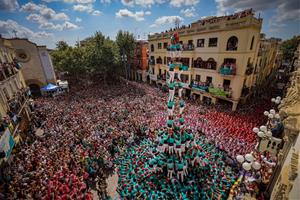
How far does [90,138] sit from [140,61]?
26003 millimetres

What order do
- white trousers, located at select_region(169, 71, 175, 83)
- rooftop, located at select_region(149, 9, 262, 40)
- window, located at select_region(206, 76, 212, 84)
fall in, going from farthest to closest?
window, located at select_region(206, 76, 212, 84)
rooftop, located at select_region(149, 9, 262, 40)
white trousers, located at select_region(169, 71, 175, 83)

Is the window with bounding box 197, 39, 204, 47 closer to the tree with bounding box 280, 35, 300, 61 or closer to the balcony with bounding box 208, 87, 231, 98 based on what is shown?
the balcony with bounding box 208, 87, 231, 98

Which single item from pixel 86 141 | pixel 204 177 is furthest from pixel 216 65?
pixel 86 141

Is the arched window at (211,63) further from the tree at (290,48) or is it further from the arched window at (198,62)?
the tree at (290,48)

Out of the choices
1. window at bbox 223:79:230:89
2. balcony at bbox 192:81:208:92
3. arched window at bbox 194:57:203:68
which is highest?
arched window at bbox 194:57:203:68

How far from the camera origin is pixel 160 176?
9188 millimetres

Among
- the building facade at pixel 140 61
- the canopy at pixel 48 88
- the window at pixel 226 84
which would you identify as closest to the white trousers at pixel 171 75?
the window at pixel 226 84

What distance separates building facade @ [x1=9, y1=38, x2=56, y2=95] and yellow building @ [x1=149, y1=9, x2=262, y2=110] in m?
23.5

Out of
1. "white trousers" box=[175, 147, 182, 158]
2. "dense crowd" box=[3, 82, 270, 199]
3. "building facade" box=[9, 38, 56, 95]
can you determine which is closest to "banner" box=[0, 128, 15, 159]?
"dense crowd" box=[3, 82, 270, 199]

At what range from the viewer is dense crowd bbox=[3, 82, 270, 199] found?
8102 mm

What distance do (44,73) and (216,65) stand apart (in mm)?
28254

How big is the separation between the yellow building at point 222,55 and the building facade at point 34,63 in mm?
23548

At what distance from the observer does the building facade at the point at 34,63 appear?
2262 centimetres

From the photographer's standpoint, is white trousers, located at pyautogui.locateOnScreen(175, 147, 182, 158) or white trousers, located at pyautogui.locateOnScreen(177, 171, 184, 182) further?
white trousers, located at pyautogui.locateOnScreen(177, 171, 184, 182)
